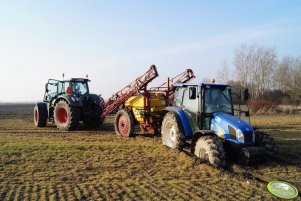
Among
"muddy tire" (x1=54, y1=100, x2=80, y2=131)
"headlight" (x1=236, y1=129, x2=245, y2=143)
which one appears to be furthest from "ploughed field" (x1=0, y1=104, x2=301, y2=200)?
"muddy tire" (x1=54, y1=100, x2=80, y2=131)

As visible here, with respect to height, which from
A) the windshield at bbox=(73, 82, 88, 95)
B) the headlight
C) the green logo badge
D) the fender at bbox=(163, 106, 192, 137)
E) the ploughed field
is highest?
the windshield at bbox=(73, 82, 88, 95)

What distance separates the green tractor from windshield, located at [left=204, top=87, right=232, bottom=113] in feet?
22.7

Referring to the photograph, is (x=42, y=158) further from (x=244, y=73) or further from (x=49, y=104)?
(x=244, y=73)

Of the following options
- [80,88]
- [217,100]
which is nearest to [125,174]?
[217,100]

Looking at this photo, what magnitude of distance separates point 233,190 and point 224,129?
2.43m

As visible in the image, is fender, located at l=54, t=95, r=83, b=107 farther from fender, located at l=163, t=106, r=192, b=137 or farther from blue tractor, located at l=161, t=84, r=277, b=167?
fender, located at l=163, t=106, r=192, b=137

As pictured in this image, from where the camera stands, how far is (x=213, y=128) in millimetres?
9008

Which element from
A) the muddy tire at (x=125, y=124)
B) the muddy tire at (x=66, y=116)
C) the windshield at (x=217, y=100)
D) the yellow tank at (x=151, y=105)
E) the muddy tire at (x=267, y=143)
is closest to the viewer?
the muddy tire at (x=267, y=143)

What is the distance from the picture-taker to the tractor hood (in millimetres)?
8266

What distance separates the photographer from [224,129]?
28.2 ft

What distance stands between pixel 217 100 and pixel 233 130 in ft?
4.29

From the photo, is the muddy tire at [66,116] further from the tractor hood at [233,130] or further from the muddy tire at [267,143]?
the muddy tire at [267,143]

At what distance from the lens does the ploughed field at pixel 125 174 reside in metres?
6.04

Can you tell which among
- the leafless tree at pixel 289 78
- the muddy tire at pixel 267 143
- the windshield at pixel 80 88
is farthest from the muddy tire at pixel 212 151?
the leafless tree at pixel 289 78
